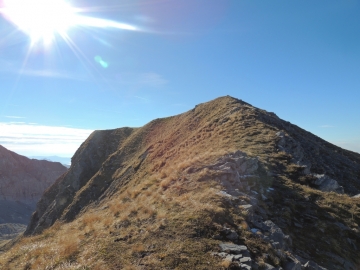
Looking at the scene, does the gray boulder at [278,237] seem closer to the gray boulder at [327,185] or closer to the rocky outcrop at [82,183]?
the gray boulder at [327,185]

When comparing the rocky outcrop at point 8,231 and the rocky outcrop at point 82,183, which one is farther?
the rocky outcrop at point 8,231

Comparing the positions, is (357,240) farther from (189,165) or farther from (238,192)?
(189,165)

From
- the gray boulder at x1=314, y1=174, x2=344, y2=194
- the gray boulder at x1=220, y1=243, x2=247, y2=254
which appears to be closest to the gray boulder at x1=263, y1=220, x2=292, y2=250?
the gray boulder at x1=220, y1=243, x2=247, y2=254

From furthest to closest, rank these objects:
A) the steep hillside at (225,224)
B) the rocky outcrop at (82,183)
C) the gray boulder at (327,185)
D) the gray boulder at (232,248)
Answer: the rocky outcrop at (82,183)
the gray boulder at (327,185)
the steep hillside at (225,224)
the gray boulder at (232,248)

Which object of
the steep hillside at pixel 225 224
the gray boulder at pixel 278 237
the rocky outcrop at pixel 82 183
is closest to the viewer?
the steep hillside at pixel 225 224

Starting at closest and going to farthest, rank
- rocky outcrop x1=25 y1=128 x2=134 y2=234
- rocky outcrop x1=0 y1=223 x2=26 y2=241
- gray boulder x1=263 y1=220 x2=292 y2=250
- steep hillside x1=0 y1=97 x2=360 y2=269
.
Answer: steep hillside x1=0 y1=97 x2=360 y2=269, gray boulder x1=263 y1=220 x2=292 y2=250, rocky outcrop x1=25 y1=128 x2=134 y2=234, rocky outcrop x1=0 y1=223 x2=26 y2=241

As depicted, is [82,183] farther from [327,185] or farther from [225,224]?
[225,224]

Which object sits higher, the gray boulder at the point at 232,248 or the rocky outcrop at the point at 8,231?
the gray boulder at the point at 232,248

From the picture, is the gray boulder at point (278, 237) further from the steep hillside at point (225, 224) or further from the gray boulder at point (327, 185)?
the gray boulder at point (327, 185)

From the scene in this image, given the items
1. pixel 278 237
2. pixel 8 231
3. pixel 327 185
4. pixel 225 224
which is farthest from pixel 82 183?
pixel 8 231

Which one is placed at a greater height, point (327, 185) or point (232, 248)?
point (327, 185)

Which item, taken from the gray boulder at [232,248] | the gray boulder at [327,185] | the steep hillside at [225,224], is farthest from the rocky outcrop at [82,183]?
the gray boulder at [232,248]

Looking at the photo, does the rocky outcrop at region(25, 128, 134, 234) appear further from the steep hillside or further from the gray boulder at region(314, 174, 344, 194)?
the gray boulder at region(314, 174, 344, 194)

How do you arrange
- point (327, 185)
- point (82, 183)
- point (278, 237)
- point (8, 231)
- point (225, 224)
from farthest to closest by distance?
1. point (8, 231)
2. point (82, 183)
3. point (327, 185)
4. point (278, 237)
5. point (225, 224)
